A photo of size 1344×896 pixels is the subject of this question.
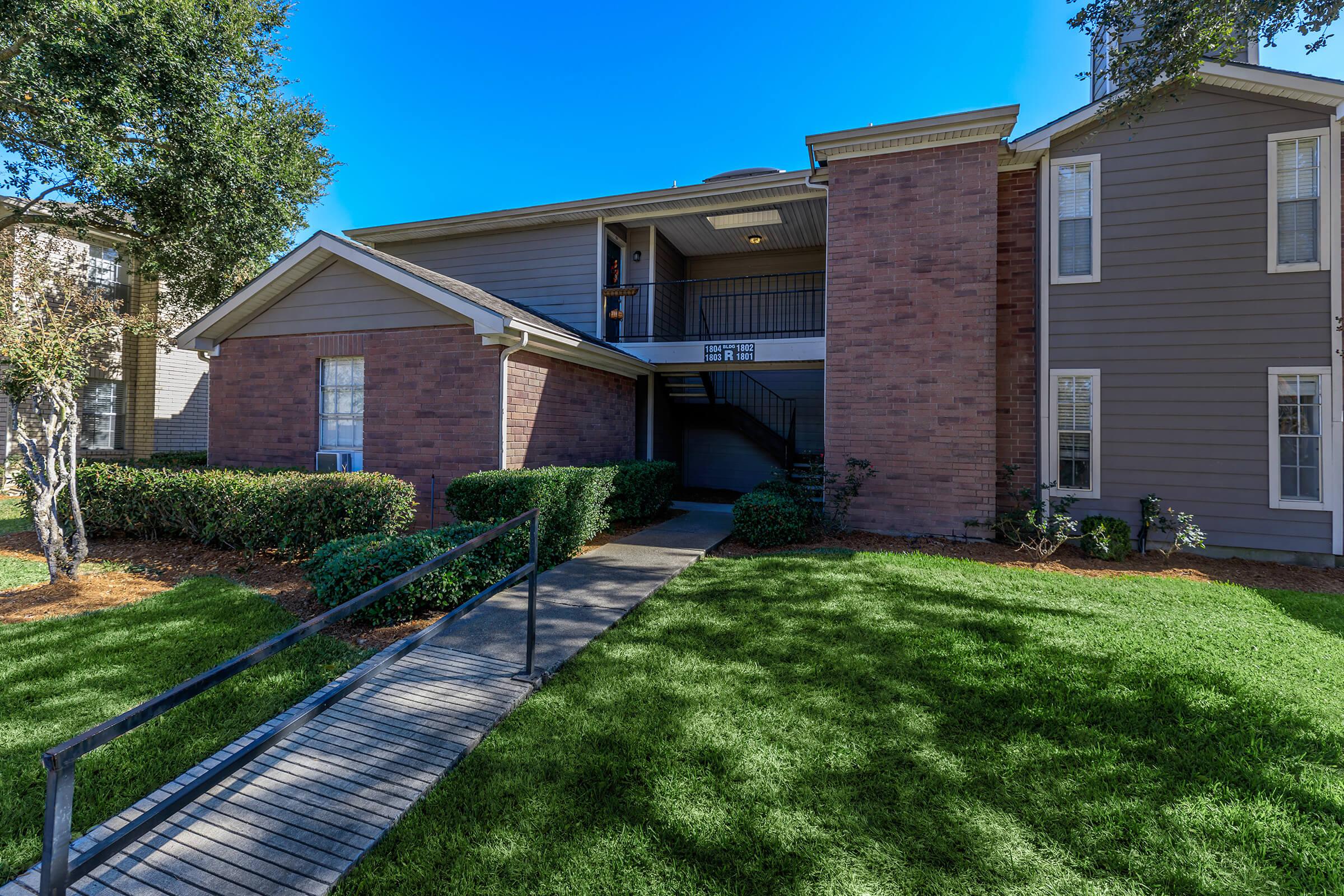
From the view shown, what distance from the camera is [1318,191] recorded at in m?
7.12

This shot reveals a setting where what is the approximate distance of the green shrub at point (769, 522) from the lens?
24.8 ft

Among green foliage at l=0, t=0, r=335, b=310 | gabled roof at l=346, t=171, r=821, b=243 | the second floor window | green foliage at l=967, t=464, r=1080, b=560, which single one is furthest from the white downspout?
the second floor window

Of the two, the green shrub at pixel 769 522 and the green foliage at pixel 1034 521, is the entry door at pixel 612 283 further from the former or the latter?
the green foliage at pixel 1034 521

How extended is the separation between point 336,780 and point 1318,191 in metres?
11.9

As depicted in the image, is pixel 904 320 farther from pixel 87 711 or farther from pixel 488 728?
pixel 87 711

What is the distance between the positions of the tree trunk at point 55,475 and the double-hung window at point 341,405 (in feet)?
9.43

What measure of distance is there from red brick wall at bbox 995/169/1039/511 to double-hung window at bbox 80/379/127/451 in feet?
63.3

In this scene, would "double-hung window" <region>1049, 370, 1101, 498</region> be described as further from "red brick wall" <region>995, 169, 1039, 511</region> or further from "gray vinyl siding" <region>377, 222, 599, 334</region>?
"gray vinyl siding" <region>377, 222, 599, 334</region>

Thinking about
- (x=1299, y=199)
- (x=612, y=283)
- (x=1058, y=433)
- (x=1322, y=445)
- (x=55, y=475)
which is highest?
(x=612, y=283)

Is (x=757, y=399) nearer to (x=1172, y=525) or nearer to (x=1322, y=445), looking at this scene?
(x=1172, y=525)

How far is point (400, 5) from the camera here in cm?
1237

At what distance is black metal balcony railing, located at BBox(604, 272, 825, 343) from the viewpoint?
11898 mm

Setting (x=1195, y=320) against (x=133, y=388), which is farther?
(x=133, y=388)

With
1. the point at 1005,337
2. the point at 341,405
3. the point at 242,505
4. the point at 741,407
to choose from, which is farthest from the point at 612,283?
the point at 242,505
